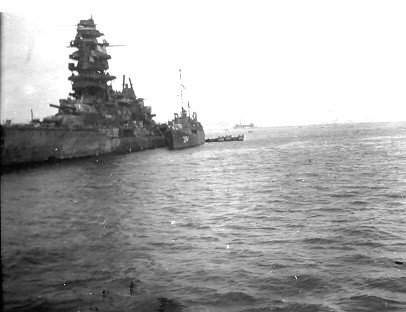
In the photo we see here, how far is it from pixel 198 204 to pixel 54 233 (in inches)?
322

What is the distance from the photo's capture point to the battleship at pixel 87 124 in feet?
124

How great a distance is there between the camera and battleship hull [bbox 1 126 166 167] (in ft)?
118

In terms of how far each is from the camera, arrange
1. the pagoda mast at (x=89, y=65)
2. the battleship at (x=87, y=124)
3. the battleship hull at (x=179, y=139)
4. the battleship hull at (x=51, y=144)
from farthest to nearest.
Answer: the battleship hull at (x=179, y=139)
the pagoda mast at (x=89, y=65)
the battleship at (x=87, y=124)
the battleship hull at (x=51, y=144)

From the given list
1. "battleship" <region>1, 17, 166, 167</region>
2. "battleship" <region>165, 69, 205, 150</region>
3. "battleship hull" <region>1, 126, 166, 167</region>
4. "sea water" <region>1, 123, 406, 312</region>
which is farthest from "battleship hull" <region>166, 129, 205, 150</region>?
"sea water" <region>1, 123, 406, 312</region>

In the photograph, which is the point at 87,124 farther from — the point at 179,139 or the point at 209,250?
the point at 209,250

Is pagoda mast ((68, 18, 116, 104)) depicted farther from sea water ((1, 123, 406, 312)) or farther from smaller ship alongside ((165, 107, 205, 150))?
sea water ((1, 123, 406, 312))

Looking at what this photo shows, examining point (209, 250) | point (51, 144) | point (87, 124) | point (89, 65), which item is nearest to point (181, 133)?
point (89, 65)

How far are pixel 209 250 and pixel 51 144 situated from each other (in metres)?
36.3

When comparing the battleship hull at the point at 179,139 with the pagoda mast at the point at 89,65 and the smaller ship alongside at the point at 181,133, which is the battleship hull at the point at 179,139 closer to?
the smaller ship alongside at the point at 181,133

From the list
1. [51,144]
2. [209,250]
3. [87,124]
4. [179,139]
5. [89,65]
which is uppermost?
[89,65]

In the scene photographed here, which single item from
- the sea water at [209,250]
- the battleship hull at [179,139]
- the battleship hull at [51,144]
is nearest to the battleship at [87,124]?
the battleship hull at [51,144]

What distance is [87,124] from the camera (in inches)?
2003

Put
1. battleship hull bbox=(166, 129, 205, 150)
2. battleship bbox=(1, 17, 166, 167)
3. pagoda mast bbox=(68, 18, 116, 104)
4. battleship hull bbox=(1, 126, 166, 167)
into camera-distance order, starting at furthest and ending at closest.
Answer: battleship hull bbox=(166, 129, 205, 150), pagoda mast bbox=(68, 18, 116, 104), battleship bbox=(1, 17, 166, 167), battleship hull bbox=(1, 126, 166, 167)

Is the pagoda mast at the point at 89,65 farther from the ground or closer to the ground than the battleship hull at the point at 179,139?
farther from the ground
